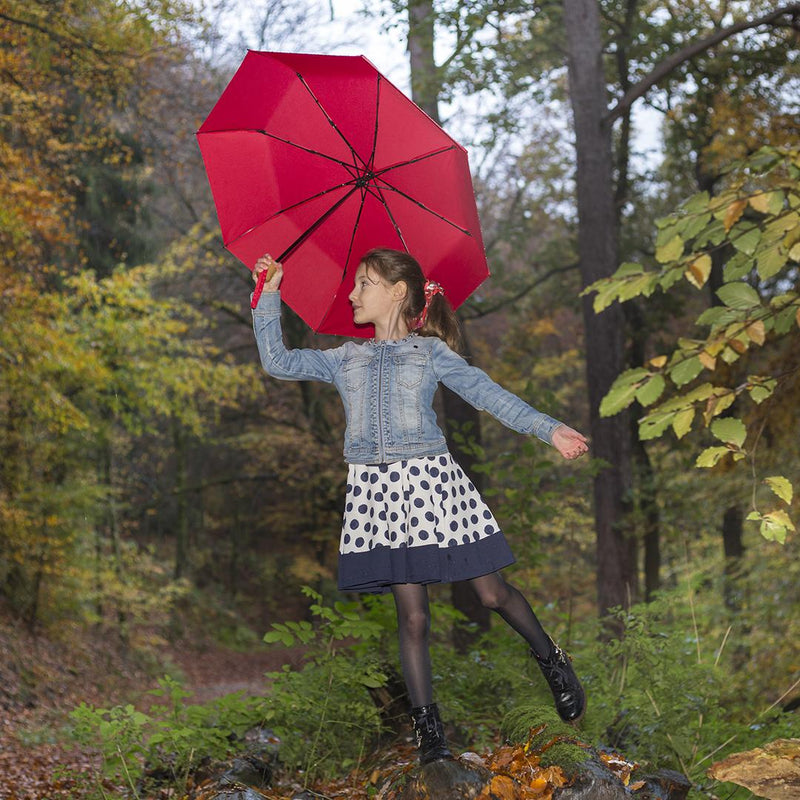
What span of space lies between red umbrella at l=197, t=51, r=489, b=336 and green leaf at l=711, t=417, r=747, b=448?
3.96 feet

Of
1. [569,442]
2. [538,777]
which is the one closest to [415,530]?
[569,442]

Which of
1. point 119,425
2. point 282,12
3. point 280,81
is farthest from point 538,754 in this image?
point 119,425

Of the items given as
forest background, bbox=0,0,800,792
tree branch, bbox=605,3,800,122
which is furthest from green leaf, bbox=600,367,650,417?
tree branch, bbox=605,3,800,122

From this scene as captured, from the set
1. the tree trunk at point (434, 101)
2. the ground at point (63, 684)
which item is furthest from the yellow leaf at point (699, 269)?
the tree trunk at point (434, 101)

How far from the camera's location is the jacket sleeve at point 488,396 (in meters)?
3.12

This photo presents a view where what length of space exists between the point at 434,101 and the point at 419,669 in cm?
725

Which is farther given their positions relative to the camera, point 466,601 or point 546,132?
point 546,132

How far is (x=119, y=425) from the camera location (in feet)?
62.7

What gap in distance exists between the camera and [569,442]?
2982 mm

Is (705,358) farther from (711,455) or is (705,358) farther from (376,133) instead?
(376,133)

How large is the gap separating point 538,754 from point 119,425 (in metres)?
17.0

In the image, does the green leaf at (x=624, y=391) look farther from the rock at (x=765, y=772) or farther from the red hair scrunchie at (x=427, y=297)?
the rock at (x=765, y=772)

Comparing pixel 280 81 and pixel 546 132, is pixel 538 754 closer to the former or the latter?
pixel 280 81

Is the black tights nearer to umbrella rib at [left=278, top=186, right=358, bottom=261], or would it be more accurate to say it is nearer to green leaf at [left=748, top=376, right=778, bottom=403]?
green leaf at [left=748, top=376, right=778, bottom=403]
